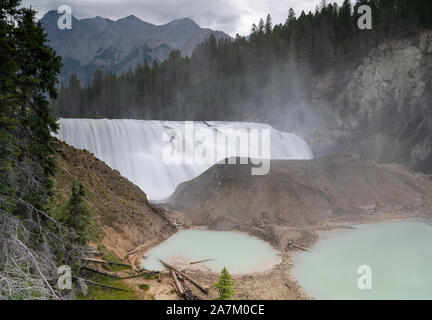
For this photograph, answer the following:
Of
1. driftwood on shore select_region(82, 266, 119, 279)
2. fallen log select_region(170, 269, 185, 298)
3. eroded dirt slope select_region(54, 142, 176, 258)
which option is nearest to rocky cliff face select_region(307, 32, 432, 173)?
eroded dirt slope select_region(54, 142, 176, 258)

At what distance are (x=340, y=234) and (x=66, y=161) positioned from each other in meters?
16.0

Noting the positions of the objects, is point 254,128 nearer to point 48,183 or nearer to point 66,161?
point 66,161

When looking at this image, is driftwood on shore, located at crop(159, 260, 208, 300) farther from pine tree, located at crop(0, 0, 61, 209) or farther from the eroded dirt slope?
pine tree, located at crop(0, 0, 61, 209)

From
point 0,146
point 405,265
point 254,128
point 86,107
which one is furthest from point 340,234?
point 86,107

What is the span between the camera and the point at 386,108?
40.4m

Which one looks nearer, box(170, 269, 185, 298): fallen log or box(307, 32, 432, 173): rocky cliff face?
box(170, 269, 185, 298): fallen log

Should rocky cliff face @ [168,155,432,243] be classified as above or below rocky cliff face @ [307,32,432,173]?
below

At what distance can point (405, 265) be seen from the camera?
1214 cm

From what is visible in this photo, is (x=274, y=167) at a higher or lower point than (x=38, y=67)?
lower

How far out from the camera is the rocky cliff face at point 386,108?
35219 mm

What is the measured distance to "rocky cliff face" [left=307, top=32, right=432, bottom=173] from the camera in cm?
3522

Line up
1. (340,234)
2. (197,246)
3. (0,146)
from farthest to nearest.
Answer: (340,234)
(197,246)
(0,146)

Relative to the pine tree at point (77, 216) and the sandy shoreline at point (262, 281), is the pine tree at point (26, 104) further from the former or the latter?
the sandy shoreline at point (262, 281)

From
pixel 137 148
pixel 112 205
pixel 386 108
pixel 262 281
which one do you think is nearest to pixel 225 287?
pixel 262 281
